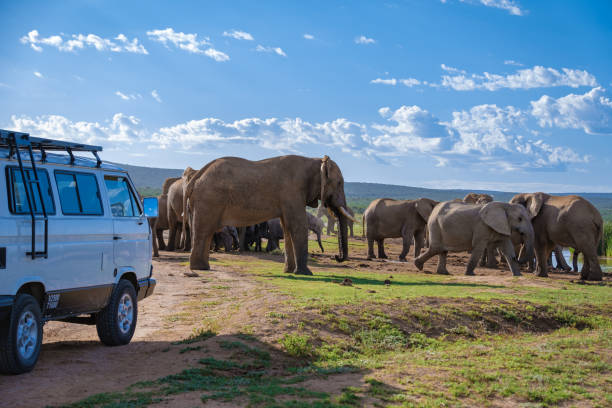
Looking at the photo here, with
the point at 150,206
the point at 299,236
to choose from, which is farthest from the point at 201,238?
the point at 150,206

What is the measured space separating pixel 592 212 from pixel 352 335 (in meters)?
14.7

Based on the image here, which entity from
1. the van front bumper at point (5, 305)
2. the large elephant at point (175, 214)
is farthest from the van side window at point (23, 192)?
the large elephant at point (175, 214)

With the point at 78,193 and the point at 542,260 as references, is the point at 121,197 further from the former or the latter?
the point at 542,260

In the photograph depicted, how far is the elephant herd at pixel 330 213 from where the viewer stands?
19.0m

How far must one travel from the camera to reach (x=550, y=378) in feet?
30.6

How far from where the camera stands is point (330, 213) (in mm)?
21656

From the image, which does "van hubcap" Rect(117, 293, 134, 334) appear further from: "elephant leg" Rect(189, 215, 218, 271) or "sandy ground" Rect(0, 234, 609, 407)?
"elephant leg" Rect(189, 215, 218, 271)

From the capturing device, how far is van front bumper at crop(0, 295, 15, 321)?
24.2ft

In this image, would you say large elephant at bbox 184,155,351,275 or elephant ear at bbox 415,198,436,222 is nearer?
large elephant at bbox 184,155,351,275

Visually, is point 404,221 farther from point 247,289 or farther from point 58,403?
point 58,403

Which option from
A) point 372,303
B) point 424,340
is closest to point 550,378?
point 424,340

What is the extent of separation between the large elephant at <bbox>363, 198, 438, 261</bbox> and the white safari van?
20.8 metres

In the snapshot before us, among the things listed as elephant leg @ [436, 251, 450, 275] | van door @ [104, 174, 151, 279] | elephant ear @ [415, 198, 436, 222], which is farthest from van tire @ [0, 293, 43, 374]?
elephant ear @ [415, 198, 436, 222]

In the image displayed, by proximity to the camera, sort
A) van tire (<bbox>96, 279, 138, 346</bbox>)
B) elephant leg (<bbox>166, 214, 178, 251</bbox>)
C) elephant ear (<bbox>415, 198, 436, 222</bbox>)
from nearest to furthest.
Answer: van tire (<bbox>96, 279, 138, 346</bbox>) < elephant leg (<bbox>166, 214, 178, 251</bbox>) < elephant ear (<bbox>415, 198, 436, 222</bbox>)
